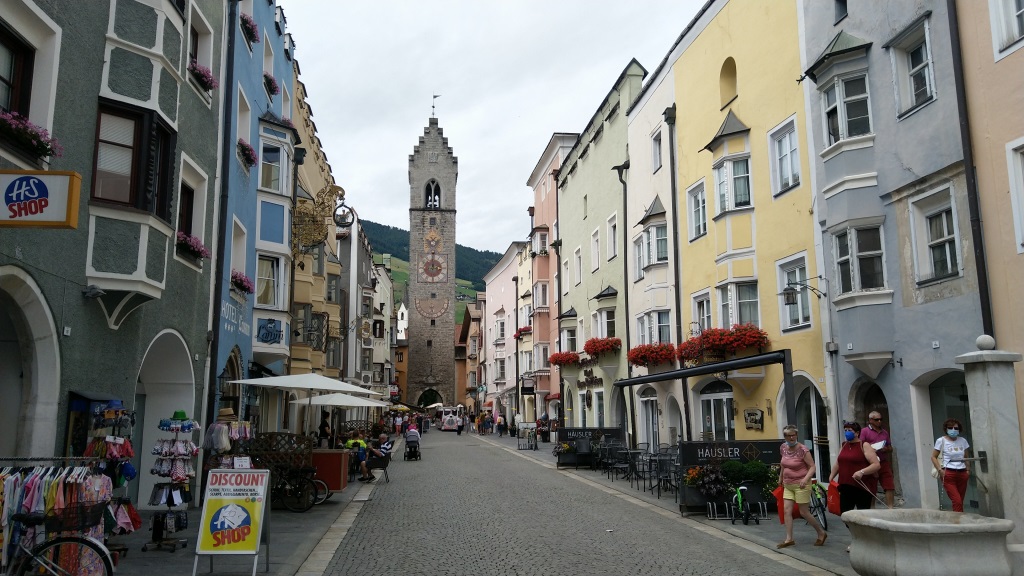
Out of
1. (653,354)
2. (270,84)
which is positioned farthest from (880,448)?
(270,84)

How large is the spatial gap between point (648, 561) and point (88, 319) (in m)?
8.22

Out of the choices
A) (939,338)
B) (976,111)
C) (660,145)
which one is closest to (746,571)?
(939,338)

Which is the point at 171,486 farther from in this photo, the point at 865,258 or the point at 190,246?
the point at 865,258

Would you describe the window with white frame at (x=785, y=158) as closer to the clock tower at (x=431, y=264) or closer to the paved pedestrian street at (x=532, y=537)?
the paved pedestrian street at (x=532, y=537)

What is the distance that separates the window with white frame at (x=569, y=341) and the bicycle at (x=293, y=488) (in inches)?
971

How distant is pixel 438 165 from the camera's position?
3556 inches

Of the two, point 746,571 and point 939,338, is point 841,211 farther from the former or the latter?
point 746,571

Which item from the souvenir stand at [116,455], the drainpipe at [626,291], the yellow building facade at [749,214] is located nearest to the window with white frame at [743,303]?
the yellow building facade at [749,214]

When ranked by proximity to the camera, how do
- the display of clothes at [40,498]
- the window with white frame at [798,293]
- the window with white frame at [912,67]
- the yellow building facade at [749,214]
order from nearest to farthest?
the display of clothes at [40,498] → the window with white frame at [912,67] → the window with white frame at [798,293] → the yellow building facade at [749,214]

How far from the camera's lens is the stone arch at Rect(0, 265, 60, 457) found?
32.8 feet

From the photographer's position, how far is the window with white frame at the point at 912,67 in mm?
Result: 14125

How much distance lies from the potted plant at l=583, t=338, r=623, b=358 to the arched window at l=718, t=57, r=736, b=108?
11.8m

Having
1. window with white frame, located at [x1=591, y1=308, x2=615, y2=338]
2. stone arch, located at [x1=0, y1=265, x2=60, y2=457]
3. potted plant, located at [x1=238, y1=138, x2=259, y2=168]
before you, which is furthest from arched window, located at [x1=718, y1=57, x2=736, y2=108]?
stone arch, located at [x1=0, y1=265, x2=60, y2=457]

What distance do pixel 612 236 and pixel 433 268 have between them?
56556 mm
